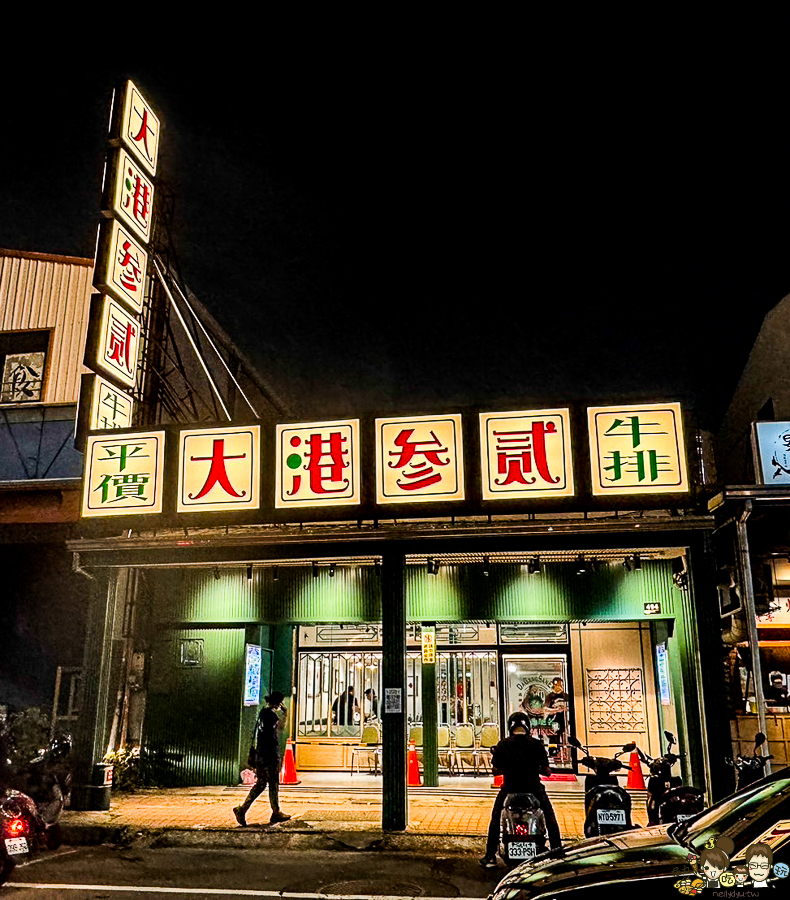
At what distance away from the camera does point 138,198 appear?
618 inches

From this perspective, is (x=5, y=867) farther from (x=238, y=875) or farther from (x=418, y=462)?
(x=418, y=462)

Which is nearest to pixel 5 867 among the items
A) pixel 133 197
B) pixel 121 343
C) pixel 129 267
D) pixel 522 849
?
pixel 522 849

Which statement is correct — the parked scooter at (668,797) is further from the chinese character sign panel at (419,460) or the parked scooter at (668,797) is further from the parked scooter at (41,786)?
the parked scooter at (41,786)

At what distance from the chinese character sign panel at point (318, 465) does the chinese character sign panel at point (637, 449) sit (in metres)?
3.59

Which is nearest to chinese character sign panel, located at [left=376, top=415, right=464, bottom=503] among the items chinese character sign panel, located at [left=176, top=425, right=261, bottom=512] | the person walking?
chinese character sign panel, located at [left=176, top=425, right=261, bottom=512]

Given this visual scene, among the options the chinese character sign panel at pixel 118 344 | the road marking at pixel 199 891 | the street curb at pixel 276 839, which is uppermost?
the chinese character sign panel at pixel 118 344

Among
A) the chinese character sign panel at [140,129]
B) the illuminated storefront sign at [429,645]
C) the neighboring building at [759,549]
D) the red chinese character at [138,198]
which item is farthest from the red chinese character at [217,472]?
the neighboring building at [759,549]

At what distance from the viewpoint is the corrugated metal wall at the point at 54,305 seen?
1728 cm

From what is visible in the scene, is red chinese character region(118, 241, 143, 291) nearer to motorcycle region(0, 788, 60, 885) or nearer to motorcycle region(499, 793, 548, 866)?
motorcycle region(0, 788, 60, 885)

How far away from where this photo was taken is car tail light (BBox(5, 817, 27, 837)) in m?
8.41

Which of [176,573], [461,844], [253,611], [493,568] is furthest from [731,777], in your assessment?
[176,573]

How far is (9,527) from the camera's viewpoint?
16.7 m

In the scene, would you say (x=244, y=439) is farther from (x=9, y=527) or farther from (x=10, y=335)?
(x=10, y=335)

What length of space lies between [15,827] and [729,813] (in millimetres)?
6932
